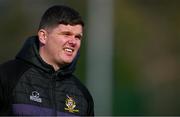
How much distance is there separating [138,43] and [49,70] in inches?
434

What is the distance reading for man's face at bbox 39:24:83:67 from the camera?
4441 mm

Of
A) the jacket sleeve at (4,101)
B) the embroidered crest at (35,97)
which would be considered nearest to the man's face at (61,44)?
the embroidered crest at (35,97)

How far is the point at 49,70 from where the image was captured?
4.46 metres

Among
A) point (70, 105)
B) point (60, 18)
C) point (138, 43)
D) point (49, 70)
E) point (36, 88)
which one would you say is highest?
point (60, 18)

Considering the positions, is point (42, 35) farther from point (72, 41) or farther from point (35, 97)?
point (35, 97)

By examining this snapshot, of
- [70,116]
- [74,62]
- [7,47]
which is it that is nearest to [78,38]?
[74,62]

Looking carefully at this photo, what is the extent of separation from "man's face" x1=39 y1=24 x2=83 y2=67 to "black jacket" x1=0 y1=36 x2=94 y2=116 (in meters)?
0.05

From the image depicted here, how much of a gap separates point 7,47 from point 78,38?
1099 centimetres

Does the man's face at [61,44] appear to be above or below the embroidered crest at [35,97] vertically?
above

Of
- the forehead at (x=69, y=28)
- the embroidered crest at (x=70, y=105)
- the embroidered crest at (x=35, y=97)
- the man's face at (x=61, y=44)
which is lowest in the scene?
the embroidered crest at (x=70, y=105)

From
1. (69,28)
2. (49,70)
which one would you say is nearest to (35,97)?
(49,70)

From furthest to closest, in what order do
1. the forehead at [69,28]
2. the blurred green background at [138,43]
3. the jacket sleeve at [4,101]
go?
the blurred green background at [138,43], the forehead at [69,28], the jacket sleeve at [4,101]

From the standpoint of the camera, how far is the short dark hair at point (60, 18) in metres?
4.50

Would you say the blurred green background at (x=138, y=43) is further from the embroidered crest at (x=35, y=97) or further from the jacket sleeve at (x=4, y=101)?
the jacket sleeve at (x=4, y=101)
